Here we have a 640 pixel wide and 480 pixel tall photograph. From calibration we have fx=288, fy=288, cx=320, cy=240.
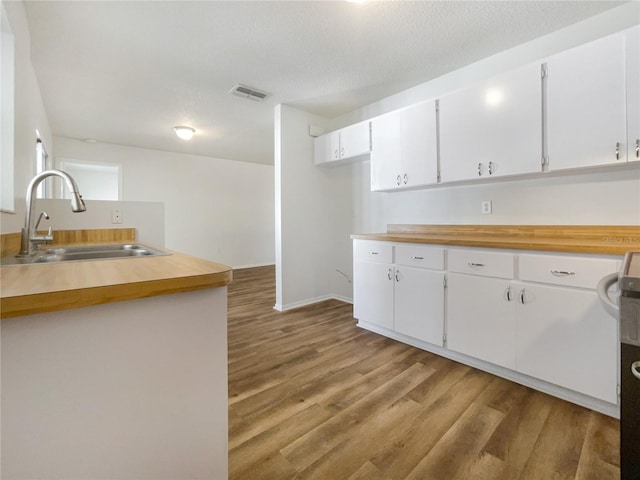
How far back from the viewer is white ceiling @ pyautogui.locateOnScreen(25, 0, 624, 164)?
1.87 m

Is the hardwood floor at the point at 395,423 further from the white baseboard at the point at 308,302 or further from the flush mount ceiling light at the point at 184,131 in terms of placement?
the flush mount ceiling light at the point at 184,131

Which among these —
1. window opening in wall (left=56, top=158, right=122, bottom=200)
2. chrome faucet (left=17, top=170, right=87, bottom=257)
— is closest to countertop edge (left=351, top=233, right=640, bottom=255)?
chrome faucet (left=17, top=170, right=87, bottom=257)

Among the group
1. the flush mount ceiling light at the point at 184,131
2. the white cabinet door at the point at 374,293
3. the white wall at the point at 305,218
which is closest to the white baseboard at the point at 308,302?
the white wall at the point at 305,218

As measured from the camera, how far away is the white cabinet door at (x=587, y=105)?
1.63m

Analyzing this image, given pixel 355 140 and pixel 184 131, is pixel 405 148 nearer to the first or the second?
pixel 355 140

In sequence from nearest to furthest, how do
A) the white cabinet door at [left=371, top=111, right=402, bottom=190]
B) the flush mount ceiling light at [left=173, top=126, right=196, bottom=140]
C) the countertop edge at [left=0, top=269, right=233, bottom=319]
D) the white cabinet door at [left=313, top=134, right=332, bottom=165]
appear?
the countertop edge at [left=0, top=269, right=233, bottom=319] → the white cabinet door at [left=371, top=111, right=402, bottom=190] → the white cabinet door at [left=313, top=134, right=332, bottom=165] → the flush mount ceiling light at [left=173, top=126, right=196, bottom=140]

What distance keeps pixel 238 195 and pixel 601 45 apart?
578 cm

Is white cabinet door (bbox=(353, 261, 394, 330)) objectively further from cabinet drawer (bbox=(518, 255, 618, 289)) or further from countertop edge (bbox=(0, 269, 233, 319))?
countertop edge (bbox=(0, 269, 233, 319))

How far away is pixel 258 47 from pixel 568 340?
2.85 m

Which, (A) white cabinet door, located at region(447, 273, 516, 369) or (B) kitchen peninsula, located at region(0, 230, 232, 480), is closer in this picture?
(B) kitchen peninsula, located at region(0, 230, 232, 480)

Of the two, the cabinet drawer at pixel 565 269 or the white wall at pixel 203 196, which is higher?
the white wall at pixel 203 196

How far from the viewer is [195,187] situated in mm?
5727

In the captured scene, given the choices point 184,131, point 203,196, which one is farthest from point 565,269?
point 203,196

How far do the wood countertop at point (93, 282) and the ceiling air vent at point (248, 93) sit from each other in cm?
250
